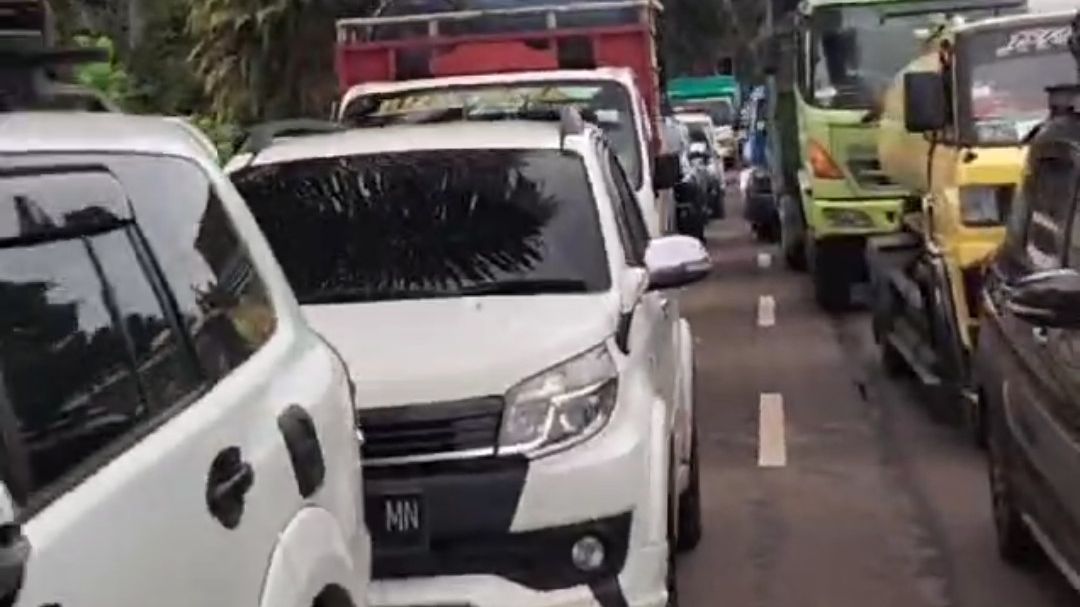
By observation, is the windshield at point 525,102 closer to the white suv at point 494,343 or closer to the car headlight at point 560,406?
the white suv at point 494,343

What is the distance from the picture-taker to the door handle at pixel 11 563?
3.18 metres

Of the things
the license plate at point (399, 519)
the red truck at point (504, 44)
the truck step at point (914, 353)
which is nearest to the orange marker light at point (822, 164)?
the red truck at point (504, 44)

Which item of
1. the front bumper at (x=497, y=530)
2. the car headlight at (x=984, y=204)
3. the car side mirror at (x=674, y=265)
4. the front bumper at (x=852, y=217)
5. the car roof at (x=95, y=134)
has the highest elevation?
the car roof at (x=95, y=134)

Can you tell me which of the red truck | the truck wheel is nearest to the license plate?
the red truck

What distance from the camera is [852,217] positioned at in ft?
63.6

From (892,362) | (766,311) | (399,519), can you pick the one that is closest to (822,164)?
(766,311)

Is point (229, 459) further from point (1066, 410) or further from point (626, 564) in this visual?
point (1066, 410)

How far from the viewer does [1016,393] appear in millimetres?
8547

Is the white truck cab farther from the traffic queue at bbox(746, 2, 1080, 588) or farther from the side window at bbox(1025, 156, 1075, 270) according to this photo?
the side window at bbox(1025, 156, 1075, 270)

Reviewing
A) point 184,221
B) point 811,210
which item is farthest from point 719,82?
point 184,221

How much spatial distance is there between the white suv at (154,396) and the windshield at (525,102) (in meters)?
7.27

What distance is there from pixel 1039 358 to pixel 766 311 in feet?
40.3

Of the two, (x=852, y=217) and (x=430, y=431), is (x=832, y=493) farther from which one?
(x=852, y=217)

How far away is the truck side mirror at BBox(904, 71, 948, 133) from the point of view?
13281 millimetres
